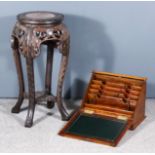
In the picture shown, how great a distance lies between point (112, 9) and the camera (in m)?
2.81

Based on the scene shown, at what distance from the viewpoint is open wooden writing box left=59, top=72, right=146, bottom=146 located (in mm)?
2488

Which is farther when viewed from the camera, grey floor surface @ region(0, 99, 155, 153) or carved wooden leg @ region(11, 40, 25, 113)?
carved wooden leg @ region(11, 40, 25, 113)

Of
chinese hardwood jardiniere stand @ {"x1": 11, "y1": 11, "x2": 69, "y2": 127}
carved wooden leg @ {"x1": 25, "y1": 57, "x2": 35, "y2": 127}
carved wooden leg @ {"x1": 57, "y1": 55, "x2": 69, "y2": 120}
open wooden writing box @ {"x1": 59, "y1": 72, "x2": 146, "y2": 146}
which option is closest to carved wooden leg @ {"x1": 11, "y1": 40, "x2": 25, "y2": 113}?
chinese hardwood jardiniere stand @ {"x1": 11, "y1": 11, "x2": 69, "y2": 127}

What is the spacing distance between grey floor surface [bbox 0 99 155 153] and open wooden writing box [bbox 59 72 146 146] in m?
0.06

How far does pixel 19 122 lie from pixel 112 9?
110 centimetres

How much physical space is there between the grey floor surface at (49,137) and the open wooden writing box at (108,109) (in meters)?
0.06

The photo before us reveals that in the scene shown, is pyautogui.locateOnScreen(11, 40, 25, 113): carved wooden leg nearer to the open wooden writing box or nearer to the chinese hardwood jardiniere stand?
the chinese hardwood jardiniere stand

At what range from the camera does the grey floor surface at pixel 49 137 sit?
7.66 feet

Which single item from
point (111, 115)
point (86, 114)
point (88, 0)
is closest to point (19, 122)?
point (86, 114)

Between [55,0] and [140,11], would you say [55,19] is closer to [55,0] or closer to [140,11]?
[55,0]

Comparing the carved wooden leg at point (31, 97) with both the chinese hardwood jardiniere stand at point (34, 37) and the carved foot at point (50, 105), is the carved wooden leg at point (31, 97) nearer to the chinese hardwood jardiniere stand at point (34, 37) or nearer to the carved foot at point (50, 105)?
the chinese hardwood jardiniere stand at point (34, 37)

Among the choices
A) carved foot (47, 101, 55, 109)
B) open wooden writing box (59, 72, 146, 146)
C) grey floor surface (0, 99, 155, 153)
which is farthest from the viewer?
carved foot (47, 101, 55, 109)

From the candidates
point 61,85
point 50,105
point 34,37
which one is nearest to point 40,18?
point 34,37

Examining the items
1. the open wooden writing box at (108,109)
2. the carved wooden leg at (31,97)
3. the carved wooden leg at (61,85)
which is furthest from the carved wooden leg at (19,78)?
the open wooden writing box at (108,109)
